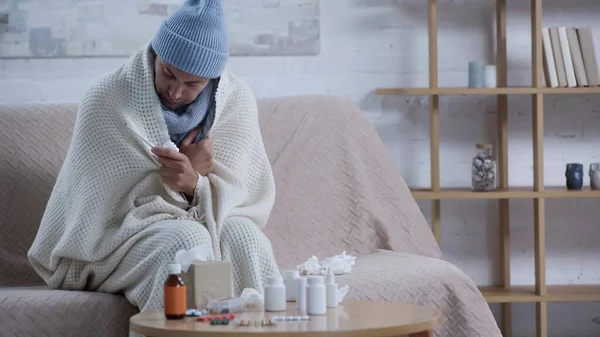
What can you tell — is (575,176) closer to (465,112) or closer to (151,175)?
(465,112)

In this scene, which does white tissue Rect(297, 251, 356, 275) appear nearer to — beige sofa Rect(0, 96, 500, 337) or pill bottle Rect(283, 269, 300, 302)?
beige sofa Rect(0, 96, 500, 337)

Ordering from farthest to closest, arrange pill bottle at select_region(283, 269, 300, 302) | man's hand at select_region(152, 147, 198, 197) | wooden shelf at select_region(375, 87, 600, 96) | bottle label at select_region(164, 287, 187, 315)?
wooden shelf at select_region(375, 87, 600, 96) → man's hand at select_region(152, 147, 198, 197) → pill bottle at select_region(283, 269, 300, 302) → bottle label at select_region(164, 287, 187, 315)

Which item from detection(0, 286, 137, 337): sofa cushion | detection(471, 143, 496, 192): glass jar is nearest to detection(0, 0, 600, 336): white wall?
detection(471, 143, 496, 192): glass jar

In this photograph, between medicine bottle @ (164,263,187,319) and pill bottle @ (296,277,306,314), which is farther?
pill bottle @ (296,277,306,314)

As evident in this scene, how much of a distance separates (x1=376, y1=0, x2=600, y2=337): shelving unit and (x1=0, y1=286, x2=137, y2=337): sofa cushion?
1357mm

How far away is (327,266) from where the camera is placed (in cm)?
264

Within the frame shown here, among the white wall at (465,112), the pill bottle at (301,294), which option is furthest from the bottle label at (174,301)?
the white wall at (465,112)

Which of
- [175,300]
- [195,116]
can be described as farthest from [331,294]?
[195,116]

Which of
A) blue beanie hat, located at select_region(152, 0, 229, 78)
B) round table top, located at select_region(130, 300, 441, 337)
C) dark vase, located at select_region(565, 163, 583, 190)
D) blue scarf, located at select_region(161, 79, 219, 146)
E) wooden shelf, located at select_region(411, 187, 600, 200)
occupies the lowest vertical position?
round table top, located at select_region(130, 300, 441, 337)

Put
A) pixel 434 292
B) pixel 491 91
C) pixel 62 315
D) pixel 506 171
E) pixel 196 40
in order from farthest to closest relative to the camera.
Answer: pixel 506 171
pixel 491 91
pixel 434 292
pixel 196 40
pixel 62 315

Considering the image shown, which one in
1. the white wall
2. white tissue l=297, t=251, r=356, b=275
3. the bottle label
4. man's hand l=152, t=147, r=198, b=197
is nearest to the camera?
the bottle label

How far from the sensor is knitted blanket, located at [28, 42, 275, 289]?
2.51 m

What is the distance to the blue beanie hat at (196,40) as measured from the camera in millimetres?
2488

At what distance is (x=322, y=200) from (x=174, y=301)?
4.02 ft
